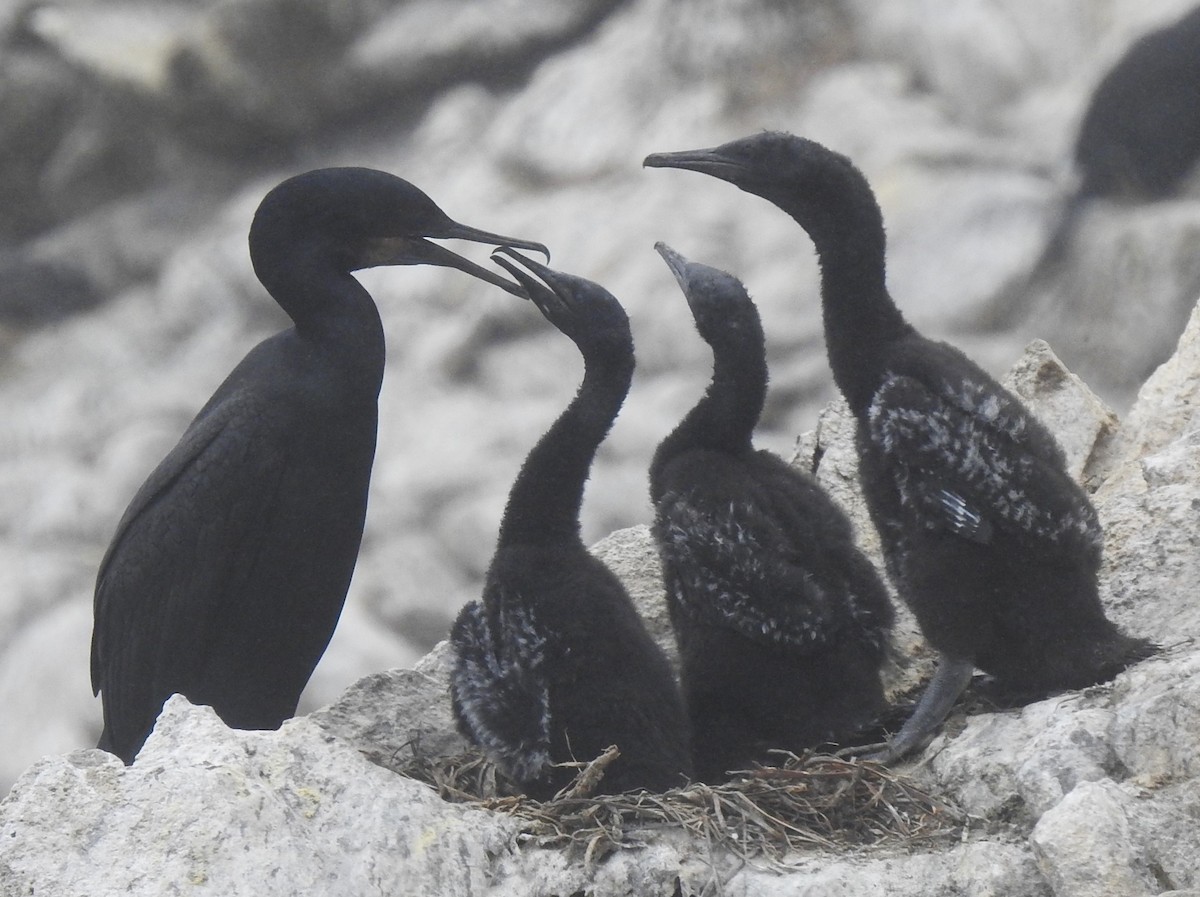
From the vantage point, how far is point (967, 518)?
419cm

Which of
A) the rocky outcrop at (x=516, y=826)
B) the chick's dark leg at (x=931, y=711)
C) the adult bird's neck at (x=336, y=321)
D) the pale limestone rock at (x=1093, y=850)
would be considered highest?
the adult bird's neck at (x=336, y=321)

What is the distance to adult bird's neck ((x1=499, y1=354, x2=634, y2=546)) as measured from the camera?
180 inches

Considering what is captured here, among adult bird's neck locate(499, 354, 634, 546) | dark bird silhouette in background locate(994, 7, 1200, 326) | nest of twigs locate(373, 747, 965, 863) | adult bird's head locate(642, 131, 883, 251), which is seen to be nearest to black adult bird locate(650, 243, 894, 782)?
adult bird's neck locate(499, 354, 634, 546)

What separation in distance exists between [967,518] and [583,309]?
47.4 inches

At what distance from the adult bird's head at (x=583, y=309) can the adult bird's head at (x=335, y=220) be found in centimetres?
23

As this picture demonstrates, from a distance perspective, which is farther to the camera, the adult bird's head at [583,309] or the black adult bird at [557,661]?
the adult bird's head at [583,309]

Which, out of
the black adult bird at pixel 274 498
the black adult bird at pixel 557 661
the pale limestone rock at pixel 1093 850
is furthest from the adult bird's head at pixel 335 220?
the pale limestone rock at pixel 1093 850

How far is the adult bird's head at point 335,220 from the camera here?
5035mm

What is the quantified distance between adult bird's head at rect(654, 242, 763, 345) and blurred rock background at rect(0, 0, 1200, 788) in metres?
7.10

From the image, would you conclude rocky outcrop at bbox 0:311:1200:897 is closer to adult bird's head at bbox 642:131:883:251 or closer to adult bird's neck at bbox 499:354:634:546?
adult bird's neck at bbox 499:354:634:546

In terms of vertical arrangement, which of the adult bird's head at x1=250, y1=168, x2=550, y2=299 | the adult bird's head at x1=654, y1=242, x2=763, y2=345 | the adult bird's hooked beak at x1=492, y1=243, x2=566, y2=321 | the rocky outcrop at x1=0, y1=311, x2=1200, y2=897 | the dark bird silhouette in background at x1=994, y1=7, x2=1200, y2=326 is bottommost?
the rocky outcrop at x1=0, y1=311, x2=1200, y2=897

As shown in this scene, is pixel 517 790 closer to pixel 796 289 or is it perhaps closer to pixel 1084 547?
pixel 1084 547

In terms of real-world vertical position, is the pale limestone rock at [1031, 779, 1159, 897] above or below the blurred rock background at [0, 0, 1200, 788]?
below

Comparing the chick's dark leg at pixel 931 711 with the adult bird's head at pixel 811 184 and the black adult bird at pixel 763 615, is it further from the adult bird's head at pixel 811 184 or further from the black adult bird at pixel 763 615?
the adult bird's head at pixel 811 184
